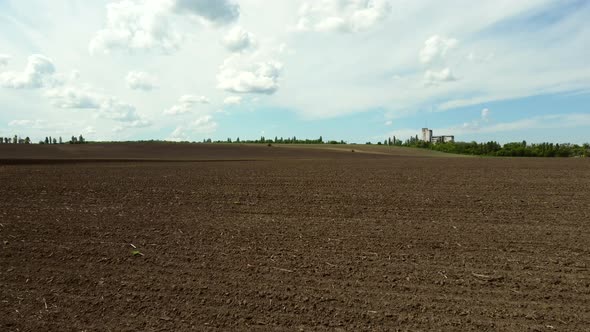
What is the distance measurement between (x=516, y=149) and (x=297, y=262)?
6268 cm

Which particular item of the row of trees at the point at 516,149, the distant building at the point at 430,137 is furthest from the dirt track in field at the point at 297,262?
the distant building at the point at 430,137

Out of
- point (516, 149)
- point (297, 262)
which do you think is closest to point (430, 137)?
point (516, 149)

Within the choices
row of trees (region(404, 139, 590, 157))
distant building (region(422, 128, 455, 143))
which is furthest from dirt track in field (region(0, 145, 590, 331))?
distant building (region(422, 128, 455, 143))

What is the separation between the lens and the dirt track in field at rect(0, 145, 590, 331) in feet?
17.3

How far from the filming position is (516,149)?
61406mm

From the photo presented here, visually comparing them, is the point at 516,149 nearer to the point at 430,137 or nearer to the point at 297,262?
the point at 430,137

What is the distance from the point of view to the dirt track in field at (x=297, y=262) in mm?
5281

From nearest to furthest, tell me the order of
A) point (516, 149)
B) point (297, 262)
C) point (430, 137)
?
point (297, 262)
point (516, 149)
point (430, 137)

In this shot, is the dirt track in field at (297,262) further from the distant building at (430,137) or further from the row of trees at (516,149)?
the distant building at (430,137)

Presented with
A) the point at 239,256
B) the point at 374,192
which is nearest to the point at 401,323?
the point at 239,256

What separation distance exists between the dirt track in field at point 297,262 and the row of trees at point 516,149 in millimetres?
50250

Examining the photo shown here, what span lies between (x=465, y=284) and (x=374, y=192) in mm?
7698

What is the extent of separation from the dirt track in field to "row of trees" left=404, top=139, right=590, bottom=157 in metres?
50.3

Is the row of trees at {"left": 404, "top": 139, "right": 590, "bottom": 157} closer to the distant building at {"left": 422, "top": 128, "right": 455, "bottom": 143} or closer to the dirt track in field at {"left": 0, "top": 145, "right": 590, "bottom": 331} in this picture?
the distant building at {"left": 422, "top": 128, "right": 455, "bottom": 143}
